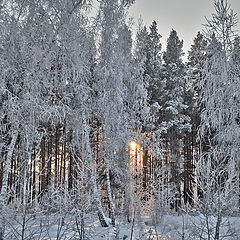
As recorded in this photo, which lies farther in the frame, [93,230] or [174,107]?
[174,107]

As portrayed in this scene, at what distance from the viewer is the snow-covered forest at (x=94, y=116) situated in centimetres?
588

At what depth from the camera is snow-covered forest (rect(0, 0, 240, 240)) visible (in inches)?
231

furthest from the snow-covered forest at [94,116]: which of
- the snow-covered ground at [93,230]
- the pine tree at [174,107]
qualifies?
the pine tree at [174,107]

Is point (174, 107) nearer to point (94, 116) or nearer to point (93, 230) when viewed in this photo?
point (94, 116)

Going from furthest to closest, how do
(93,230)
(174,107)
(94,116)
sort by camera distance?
(174,107)
(94,116)
(93,230)

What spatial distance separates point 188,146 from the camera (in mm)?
20516

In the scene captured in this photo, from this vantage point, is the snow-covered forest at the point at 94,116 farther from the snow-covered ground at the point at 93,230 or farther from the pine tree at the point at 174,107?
the pine tree at the point at 174,107

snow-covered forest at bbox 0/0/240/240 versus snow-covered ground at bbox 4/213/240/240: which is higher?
snow-covered forest at bbox 0/0/240/240

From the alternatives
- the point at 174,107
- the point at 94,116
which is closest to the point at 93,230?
the point at 94,116

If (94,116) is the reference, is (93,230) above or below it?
below

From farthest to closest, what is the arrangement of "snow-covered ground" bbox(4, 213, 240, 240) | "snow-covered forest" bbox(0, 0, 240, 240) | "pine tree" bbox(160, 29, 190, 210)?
1. "pine tree" bbox(160, 29, 190, 210)
2. "snow-covered forest" bbox(0, 0, 240, 240)
3. "snow-covered ground" bbox(4, 213, 240, 240)

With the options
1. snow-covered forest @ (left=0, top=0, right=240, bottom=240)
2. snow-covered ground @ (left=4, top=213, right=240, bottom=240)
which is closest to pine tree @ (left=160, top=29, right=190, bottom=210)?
snow-covered forest @ (left=0, top=0, right=240, bottom=240)

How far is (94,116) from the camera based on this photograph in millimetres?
11102

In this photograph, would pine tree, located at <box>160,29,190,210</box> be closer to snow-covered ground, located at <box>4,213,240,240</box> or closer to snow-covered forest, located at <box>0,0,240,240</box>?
snow-covered forest, located at <box>0,0,240,240</box>
